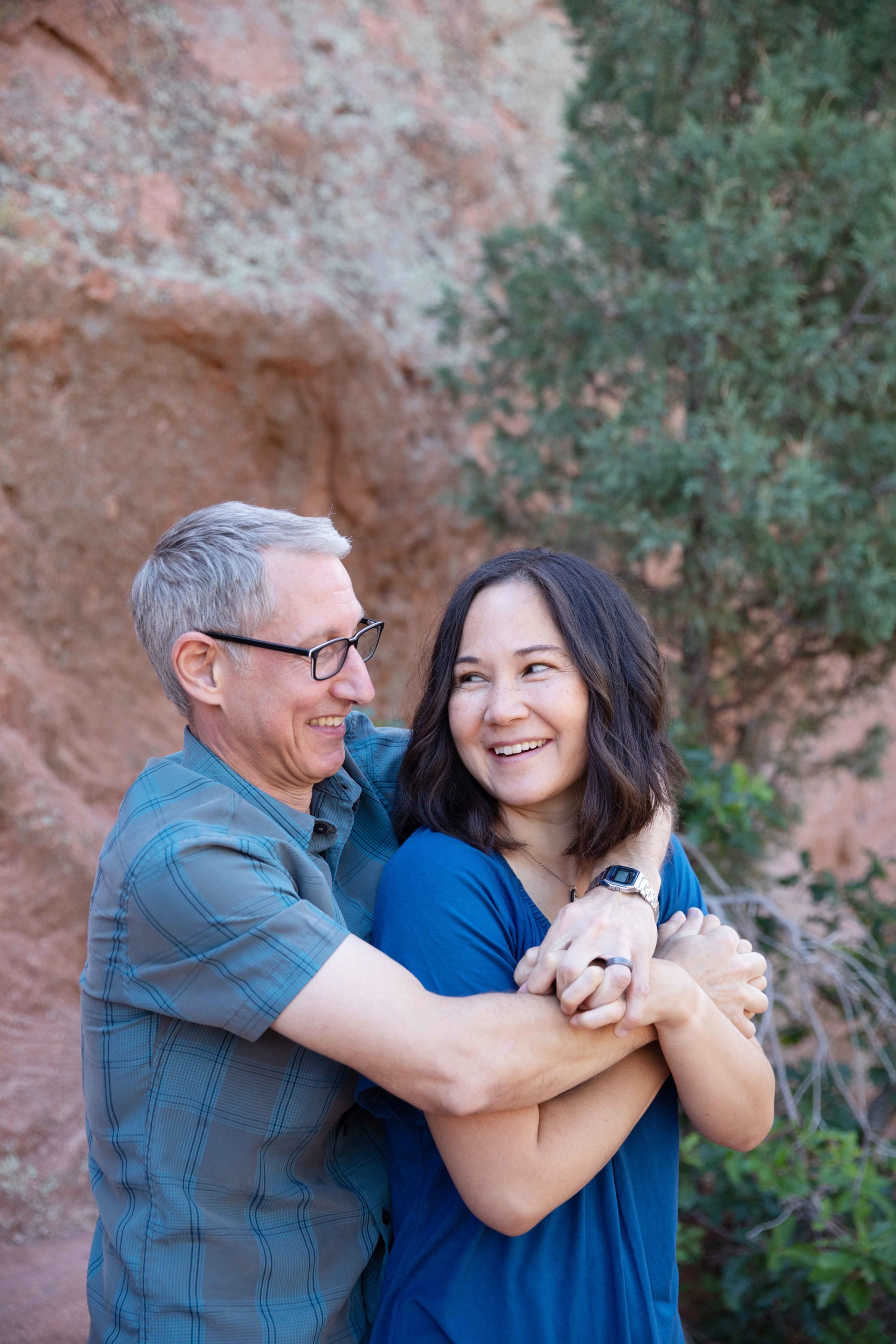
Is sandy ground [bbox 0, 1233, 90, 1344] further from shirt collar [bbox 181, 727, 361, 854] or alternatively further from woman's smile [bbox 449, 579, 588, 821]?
woman's smile [bbox 449, 579, 588, 821]

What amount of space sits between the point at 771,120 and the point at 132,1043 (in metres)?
3.85

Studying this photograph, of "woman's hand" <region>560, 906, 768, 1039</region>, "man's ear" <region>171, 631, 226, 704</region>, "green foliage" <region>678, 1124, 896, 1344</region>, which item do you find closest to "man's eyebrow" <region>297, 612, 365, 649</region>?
"man's ear" <region>171, 631, 226, 704</region>

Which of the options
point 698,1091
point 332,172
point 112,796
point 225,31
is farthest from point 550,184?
point 698,1091

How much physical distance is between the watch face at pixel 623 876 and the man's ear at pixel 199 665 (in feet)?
2.31

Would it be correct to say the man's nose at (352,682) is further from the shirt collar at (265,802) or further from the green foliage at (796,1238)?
the green foliage at (796,1238)

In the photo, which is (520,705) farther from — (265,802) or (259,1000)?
(259,1000)

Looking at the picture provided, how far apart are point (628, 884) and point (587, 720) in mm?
293

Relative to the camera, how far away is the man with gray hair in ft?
4.57

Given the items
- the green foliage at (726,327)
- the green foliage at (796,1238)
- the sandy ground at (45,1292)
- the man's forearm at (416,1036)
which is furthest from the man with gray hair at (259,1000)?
the green foliage at (726,327)

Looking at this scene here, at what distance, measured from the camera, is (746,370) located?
3.97 m

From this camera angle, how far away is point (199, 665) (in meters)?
1.75

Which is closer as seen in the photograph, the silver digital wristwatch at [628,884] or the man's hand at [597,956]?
A: the man's hand at [597,956]

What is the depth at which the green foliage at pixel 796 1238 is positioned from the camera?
292 centimetres

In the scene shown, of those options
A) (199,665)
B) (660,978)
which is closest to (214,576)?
(199,665)
